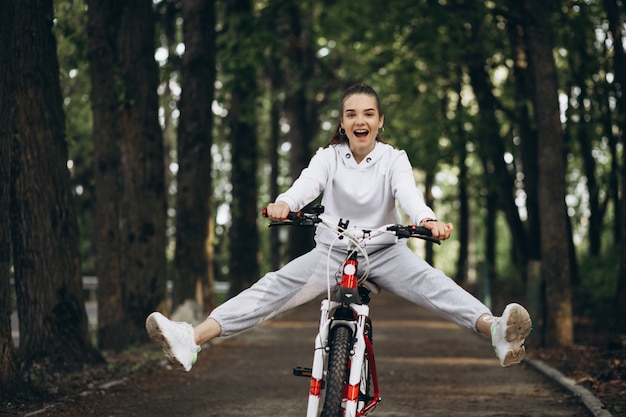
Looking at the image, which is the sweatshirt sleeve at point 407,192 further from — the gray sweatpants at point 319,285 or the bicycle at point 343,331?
the gray sweatpants at point 319,285

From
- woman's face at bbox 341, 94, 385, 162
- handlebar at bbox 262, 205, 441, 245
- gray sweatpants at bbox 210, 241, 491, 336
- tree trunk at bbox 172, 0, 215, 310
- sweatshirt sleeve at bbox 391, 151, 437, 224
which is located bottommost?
gray sweatpants at bbox 210, 241, 491, 336

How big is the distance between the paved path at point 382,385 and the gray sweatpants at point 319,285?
9.54 ft

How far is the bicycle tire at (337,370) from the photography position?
520 centimetres

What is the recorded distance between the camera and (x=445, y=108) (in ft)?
104

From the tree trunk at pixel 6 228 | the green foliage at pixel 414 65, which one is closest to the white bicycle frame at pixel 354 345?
the tree trunk at pixel 6 228

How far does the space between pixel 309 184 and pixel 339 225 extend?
37cm

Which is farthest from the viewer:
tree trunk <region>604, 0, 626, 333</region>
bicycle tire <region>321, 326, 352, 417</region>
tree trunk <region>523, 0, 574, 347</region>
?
tree trunk <region>604, 0, 626, 333</region>

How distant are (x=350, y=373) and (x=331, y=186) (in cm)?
118

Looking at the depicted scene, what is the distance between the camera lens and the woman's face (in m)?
5.93

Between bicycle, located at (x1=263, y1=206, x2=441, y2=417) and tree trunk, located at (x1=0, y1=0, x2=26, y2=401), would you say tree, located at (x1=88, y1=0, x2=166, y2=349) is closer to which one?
tree trunk, located at (x1=0, y1=0, x2=26, y2=401)

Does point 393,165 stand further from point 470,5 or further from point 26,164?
point 470,5

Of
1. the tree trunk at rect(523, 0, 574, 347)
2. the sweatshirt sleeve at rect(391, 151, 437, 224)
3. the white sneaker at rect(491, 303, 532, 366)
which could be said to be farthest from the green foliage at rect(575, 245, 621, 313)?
the white sneaker at rect(491, 303, 532, 366)

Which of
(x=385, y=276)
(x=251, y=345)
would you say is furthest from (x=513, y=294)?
→ (x=385, y=276)

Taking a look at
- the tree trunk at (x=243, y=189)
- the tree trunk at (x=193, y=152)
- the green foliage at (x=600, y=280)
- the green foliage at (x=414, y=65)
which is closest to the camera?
the tree trunk at (x=193, y=152)
